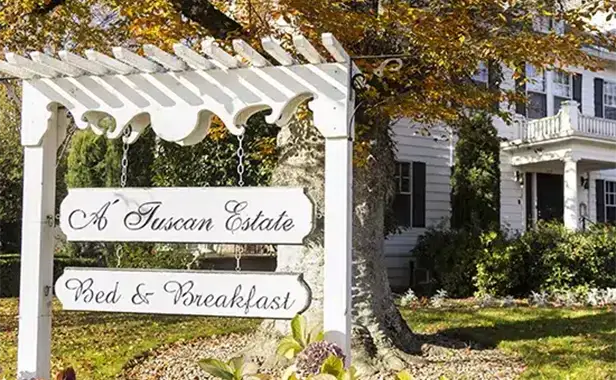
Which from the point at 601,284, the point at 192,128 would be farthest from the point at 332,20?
the point at 601,284

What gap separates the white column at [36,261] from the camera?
11.6 feet

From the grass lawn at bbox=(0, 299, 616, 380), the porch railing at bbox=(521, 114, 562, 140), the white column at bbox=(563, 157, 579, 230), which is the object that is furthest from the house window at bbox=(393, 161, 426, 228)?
the grass lawn at bbox=(0, 299, 616, 380)

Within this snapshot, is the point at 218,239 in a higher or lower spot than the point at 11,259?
higher

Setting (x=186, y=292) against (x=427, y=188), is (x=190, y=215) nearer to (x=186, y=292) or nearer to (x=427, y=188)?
(x=186, y=292)

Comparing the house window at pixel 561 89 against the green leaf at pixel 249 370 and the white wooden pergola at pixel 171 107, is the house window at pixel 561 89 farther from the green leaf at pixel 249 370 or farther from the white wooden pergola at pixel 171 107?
the green leaf at pixel 249 370

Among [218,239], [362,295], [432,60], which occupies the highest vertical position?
[432,60]

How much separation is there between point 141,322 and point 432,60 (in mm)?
5098

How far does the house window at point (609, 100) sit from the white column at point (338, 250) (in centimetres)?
1543

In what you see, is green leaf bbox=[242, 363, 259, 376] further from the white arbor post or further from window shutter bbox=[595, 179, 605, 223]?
window shutter bbox=[595, 179, 605, 223]

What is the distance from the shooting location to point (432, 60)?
203 inches

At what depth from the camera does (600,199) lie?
1659 centimetres

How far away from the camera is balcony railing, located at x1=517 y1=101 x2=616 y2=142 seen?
45.2 feet

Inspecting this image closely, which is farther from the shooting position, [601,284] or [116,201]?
[601,284]

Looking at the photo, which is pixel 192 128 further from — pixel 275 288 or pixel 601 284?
pixel 601 284
